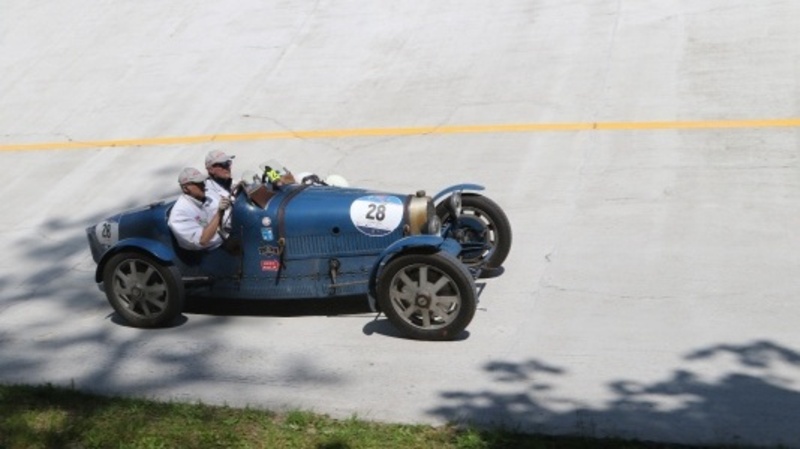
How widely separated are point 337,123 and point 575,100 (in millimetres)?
2458

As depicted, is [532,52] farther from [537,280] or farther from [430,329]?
[430,329]

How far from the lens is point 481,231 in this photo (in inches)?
366

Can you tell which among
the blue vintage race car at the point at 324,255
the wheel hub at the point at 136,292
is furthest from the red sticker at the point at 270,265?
the wheel hub at the point at 136,292

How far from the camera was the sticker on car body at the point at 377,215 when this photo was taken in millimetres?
8570

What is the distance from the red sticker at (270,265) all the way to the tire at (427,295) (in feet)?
2.87

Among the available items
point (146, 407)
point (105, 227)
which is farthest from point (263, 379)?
point (105, 227)

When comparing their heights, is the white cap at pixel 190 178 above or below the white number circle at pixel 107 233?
above

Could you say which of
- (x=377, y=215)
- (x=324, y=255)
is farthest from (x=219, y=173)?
(x=377, y=215)

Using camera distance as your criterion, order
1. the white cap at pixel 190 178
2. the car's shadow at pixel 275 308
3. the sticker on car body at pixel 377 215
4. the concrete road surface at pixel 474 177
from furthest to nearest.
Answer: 1. the car's shadow at pixel 275 308
2. the white cap at pixel 190 178
3. the sticker on car body at pixel 377 215
4. the concrete road surface at pixel 474 177

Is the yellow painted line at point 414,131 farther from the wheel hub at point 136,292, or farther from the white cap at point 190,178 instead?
the wheel hub at point 136,292

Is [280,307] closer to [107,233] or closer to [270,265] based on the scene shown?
[270,265]

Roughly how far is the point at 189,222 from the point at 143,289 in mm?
583

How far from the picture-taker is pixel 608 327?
331 inches

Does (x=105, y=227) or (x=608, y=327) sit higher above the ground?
(x=105, y=227)
